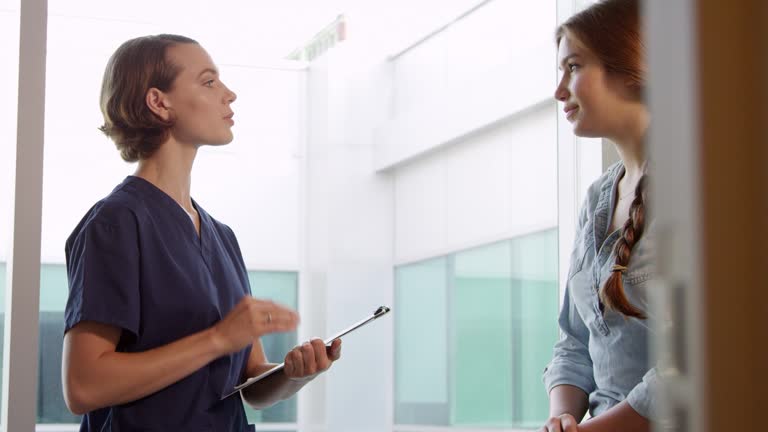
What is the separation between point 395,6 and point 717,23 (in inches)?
143

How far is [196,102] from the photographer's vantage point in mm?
1195

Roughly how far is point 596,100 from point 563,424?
0.40m

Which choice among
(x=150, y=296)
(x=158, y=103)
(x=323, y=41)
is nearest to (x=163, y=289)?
(x=150, y=296)

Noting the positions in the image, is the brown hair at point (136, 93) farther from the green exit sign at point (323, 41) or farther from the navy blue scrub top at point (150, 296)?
the green exit sign at point (323, 41)

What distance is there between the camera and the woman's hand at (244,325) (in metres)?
1.01

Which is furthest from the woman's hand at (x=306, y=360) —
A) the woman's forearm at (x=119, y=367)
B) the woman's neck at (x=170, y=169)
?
the woman's neck at (x=170, y=169)

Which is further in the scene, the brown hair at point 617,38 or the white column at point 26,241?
the white column at point 26,241

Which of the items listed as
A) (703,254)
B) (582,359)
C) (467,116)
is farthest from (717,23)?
(467,116)

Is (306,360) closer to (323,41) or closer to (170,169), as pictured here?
(170,169)

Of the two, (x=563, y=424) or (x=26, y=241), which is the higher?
(x=26, y=241)

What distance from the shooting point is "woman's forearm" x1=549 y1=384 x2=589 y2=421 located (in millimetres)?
1116

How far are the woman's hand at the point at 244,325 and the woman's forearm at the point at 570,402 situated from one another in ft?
1.23

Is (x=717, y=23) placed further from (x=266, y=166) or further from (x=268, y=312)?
(x=266, y=166)

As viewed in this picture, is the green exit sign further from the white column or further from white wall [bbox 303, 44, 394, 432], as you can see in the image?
the white column
